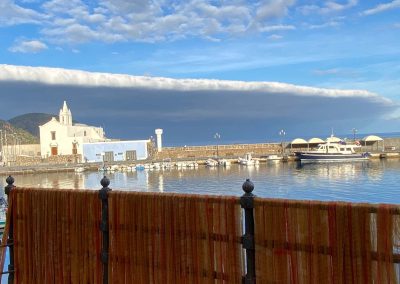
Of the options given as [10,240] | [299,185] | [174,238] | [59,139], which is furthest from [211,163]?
[174,238]

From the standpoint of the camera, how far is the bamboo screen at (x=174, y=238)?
4.65 meters

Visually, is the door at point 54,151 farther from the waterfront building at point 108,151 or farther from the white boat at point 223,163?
the white boat at point 223,163

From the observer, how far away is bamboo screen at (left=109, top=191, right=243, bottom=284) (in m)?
4.65

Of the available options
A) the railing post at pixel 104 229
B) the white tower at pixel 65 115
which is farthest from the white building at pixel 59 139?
the railing post at pixel 104 229

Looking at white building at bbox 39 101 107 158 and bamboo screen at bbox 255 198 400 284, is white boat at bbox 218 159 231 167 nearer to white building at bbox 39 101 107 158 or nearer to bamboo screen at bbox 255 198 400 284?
white building at bbox 39 101 107 158

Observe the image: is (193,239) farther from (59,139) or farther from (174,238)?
(59,139)

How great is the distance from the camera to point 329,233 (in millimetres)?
4039

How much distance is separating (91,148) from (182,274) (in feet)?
318

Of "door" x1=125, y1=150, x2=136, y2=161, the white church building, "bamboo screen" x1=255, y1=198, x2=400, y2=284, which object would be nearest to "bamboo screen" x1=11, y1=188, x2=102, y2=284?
"bamboo screen" x1=255, y1=198, x2=400, y2=284

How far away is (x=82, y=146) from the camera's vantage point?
9894cm

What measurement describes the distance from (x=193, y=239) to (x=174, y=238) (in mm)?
258

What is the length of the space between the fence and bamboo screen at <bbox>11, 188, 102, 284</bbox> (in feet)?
0.04

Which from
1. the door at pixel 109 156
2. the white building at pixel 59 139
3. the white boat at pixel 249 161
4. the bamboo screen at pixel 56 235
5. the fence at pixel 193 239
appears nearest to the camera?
the fence at pixel 193 239

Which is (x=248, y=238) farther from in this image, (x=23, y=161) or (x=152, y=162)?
(x=23, y=161)
